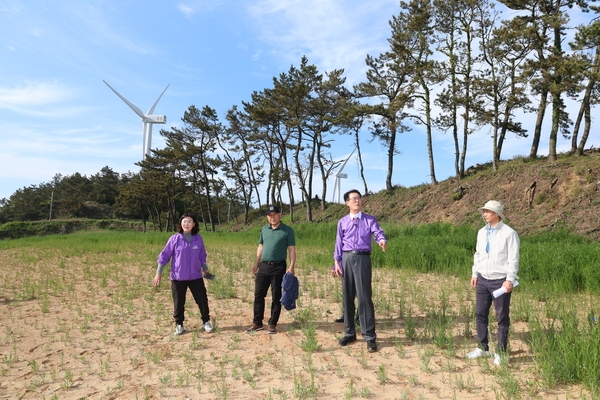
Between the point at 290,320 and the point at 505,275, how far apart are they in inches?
134

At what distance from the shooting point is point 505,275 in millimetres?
4188

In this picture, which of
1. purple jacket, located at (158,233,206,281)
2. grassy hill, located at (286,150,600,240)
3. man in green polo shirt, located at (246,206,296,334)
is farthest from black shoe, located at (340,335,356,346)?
grassy hill, located at (286,150,600,240)

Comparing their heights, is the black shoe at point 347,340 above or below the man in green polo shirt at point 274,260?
below

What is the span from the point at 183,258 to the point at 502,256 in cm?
413

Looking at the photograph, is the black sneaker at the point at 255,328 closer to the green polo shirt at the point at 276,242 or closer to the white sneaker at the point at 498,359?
the green polo shirt at the point at 276,242

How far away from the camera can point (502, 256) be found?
165 inches

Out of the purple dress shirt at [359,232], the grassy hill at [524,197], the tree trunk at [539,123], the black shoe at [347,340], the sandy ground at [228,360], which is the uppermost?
the tree trunk at [539,123]

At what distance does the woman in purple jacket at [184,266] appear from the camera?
5.79 metres

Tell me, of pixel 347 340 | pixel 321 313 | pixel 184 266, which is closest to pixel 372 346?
pixel 347 340

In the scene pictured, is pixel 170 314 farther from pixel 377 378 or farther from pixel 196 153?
pixel 196 153

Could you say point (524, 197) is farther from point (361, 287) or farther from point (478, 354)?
point (361, 287)

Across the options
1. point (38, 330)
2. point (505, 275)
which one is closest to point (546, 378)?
point (505, 275)

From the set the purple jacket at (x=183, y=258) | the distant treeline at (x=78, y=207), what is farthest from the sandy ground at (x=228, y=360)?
the distant treeline at (x=78, y=207)

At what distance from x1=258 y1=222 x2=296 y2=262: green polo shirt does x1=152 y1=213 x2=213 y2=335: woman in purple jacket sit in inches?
35.9
